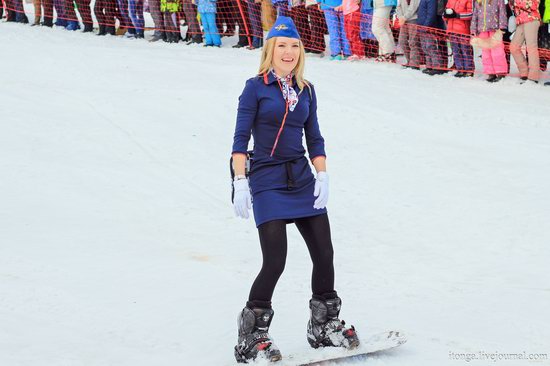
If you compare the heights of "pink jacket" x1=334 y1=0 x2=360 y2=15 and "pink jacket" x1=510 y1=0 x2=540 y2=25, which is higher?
"pink jacket" x1=510 y1=0 x2=540 y2=25

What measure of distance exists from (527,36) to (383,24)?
7.73ft

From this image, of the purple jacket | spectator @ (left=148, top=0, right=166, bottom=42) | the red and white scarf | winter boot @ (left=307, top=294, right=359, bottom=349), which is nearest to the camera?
the red and white scarf

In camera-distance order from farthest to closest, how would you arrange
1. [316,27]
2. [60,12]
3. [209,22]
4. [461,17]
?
[60,12]
[209,22]
[316,27]
[461,17]

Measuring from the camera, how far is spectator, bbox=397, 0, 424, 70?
13.0m

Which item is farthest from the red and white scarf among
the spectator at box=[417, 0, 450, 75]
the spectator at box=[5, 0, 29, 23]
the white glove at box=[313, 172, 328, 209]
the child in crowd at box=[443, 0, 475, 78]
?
the spectator at box=[5, 0, 29, 23]

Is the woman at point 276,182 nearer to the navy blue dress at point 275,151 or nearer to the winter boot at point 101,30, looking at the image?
the navy blue dress at point 275,151

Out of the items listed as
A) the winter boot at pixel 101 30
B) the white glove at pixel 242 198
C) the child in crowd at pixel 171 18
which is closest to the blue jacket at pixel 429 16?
the child in crowd at pixel 171 18

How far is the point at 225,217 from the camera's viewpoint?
7.64m

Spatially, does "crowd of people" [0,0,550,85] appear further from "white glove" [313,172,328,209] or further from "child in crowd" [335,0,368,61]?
"white glove" [313,172,328,209]

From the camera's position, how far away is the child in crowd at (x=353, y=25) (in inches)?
540

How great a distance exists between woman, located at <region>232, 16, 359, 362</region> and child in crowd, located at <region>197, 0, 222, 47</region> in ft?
36.2

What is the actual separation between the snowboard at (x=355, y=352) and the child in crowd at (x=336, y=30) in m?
9.62

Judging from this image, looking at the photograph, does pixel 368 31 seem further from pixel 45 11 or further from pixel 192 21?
pixel 45 11

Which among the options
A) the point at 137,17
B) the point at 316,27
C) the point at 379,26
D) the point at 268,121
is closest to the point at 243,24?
the point at 316,27
